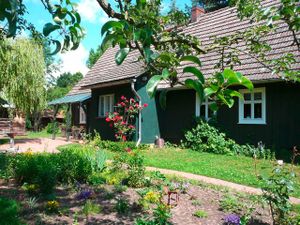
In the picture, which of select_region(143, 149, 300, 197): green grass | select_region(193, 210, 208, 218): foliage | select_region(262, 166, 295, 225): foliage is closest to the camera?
select_region(262, 166, 295, 225): foliage

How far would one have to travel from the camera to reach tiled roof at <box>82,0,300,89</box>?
12.1 m

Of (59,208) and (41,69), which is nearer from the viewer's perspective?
(59,208)

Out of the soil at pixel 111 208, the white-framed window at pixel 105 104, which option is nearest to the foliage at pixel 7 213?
the soil at pixel 111 208

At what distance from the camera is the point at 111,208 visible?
16.9ft

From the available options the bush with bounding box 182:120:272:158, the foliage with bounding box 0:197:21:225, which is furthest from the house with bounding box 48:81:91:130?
Result: the foliage with bounding box 0:197:21:225

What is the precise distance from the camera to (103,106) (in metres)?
18.6

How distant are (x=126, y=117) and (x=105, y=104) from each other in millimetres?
2910

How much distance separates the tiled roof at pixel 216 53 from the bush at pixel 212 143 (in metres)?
2.43

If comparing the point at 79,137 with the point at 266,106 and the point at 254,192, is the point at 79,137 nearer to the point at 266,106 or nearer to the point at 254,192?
the point at 266,106

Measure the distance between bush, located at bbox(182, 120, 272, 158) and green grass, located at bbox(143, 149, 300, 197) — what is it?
2.71 feet

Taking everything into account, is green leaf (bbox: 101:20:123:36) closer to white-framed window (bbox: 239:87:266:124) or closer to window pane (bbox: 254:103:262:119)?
white-framed window (bbox: 239:87:266:124)

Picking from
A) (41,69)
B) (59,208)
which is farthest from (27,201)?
(41,69)

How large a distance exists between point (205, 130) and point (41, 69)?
1234 centimetres

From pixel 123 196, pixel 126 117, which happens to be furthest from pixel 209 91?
pixel 126 117
